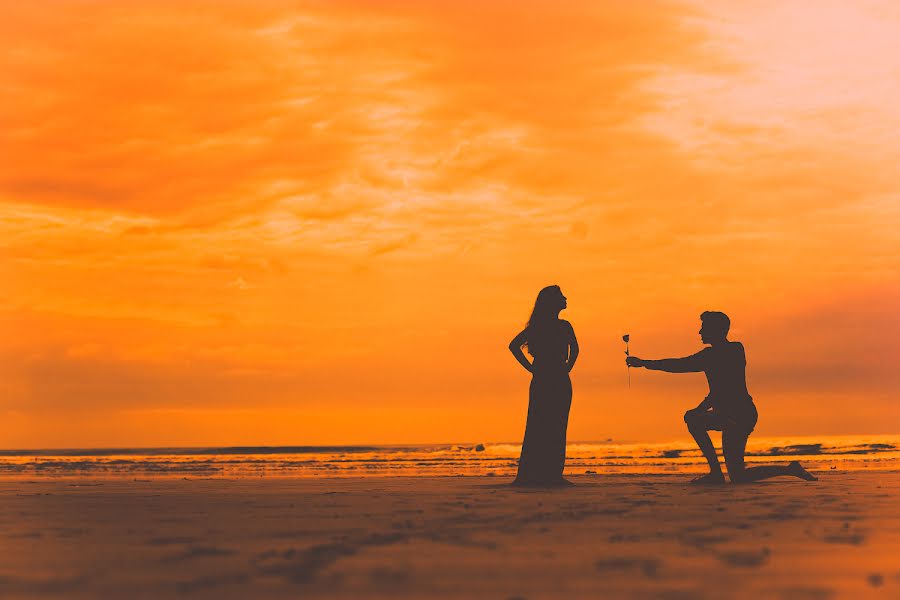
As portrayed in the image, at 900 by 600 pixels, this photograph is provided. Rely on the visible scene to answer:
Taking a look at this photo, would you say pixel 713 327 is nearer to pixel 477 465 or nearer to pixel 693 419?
pixel 693 419

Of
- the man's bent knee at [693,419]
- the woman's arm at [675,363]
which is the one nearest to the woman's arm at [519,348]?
the woman's arm at [675,363]

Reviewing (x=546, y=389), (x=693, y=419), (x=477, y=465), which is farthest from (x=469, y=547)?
(x=477, y=465)

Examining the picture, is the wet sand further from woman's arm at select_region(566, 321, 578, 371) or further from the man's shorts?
woman's arm at select_region(566, 321, 578, 371)

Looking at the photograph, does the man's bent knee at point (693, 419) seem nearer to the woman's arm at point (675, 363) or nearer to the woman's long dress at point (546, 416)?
the woman's arm at point (675, 363)

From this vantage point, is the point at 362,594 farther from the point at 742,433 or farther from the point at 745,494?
the point at 742,433

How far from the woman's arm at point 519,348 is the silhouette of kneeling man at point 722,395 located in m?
1.54

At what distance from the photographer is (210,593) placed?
5.59 m

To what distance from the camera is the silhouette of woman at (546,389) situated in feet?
48.4

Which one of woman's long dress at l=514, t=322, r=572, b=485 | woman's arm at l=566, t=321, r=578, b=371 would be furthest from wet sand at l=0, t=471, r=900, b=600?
woman's arm at l=566, t=321, r=578, b=371

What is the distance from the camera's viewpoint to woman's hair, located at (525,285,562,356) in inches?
579

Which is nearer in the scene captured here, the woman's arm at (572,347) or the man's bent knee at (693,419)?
the man's bent knee at (693,419)

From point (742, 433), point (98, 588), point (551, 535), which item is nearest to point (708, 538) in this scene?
point (551, 535)

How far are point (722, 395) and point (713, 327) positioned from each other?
3.01 ft

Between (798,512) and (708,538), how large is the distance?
8.53 ft
